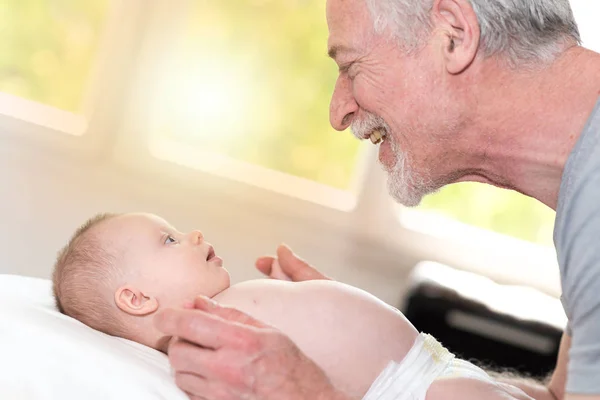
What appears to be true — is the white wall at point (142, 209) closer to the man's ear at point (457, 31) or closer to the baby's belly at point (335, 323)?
the baby's belly at point (335, 323)

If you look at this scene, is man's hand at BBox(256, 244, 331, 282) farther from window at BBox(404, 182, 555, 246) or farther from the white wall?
window at BBox(404, 182, 555, 246)

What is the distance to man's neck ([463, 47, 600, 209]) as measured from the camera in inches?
57.0

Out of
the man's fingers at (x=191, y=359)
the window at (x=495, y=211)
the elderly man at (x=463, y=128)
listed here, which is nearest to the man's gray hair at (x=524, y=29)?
the elderly man at (x=463, y=128)

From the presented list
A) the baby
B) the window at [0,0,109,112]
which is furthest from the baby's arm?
the window at [0,0,109,112]

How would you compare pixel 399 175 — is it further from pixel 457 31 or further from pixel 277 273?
pixel 277 273

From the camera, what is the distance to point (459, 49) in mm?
1564

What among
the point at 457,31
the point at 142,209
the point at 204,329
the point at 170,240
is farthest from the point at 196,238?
the point at 142,209

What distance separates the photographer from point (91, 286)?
162 cm

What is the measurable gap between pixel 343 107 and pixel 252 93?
2116 mm

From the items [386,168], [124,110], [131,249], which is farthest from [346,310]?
[124,110]

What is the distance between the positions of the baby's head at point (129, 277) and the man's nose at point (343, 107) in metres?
0.43

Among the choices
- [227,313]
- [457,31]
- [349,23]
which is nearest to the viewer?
[227,313]

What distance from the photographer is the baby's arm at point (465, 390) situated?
4.81 feet

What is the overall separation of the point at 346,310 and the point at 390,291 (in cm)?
215
